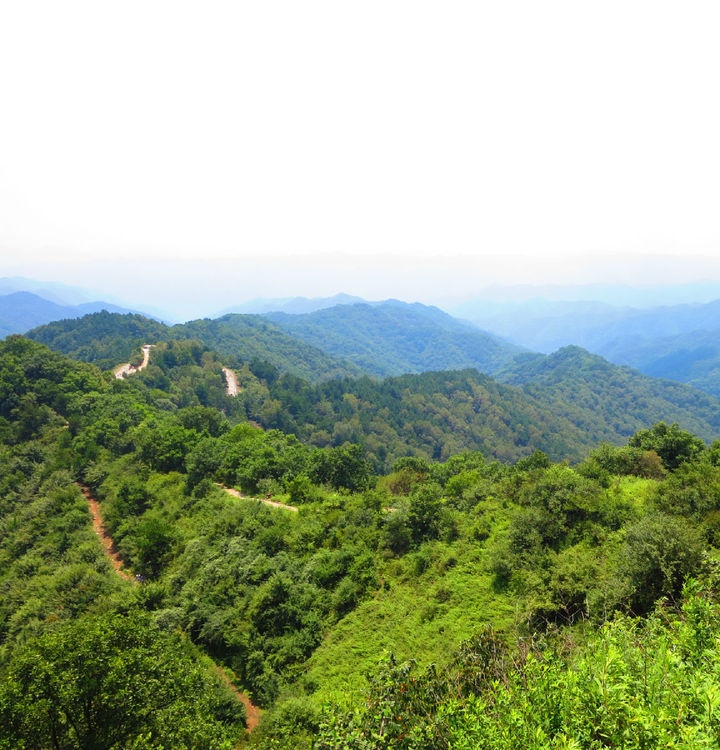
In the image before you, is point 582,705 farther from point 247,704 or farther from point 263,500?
point 263,500

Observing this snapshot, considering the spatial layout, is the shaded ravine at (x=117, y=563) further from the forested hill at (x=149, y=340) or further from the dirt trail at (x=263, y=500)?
the forested hill at (x=149, y=340)

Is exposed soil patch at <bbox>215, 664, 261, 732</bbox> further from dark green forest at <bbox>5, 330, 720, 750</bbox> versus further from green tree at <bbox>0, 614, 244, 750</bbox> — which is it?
green tree at <bbox>0, 614, 244, 750</bbox>

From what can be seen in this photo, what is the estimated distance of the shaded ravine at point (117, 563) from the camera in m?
18.1

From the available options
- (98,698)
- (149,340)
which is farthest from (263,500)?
(149,340)

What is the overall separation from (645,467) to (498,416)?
116 metres

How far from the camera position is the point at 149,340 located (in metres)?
124

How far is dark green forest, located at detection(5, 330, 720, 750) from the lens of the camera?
7402 millimetres

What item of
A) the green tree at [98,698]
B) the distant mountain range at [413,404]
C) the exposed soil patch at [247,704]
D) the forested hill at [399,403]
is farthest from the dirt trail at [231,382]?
the green tree at [98,698]

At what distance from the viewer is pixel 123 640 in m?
13.8

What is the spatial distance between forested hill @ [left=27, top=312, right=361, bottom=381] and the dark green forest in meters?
67.5

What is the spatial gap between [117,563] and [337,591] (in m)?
19.5

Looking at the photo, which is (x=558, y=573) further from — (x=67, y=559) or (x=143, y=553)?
(x=67, y=559)

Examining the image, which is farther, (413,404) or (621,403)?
(621,403)

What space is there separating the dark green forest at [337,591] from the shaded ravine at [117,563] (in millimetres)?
377
